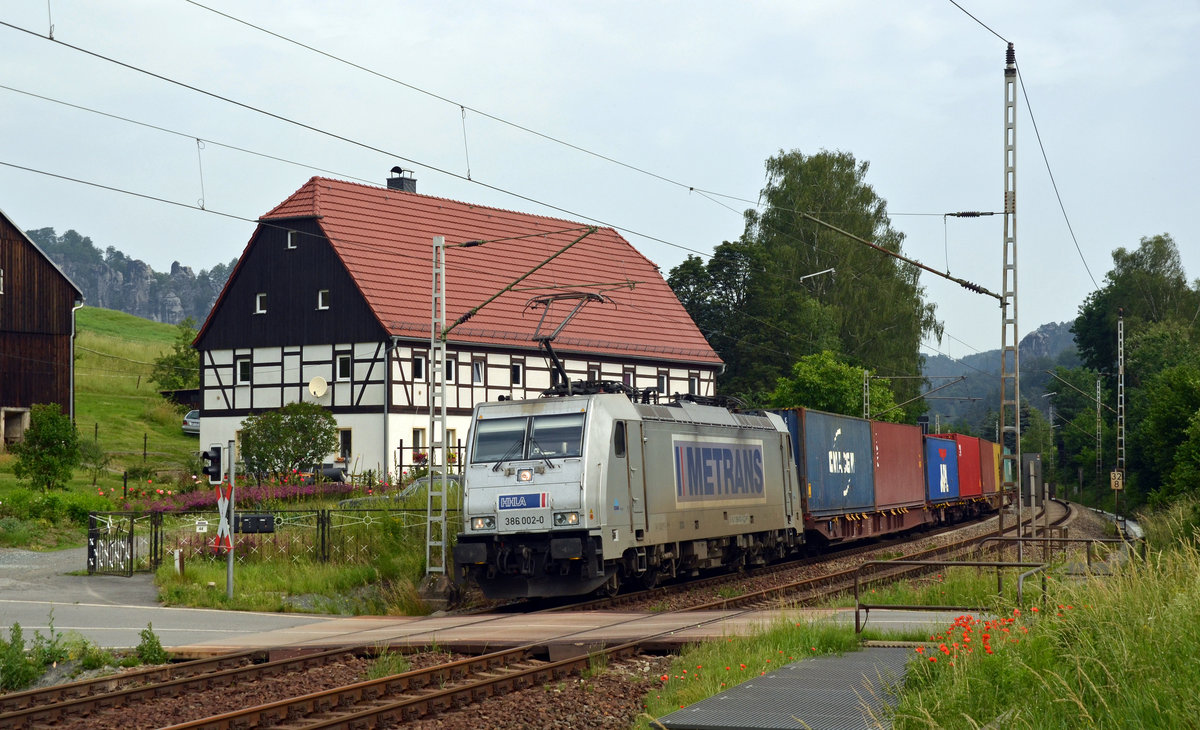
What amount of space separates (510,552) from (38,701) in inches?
309

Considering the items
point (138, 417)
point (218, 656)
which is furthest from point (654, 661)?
point (138, 417)

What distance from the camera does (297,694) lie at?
12727mm

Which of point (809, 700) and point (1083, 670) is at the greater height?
point (1083, 670)

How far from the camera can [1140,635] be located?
8422 mm

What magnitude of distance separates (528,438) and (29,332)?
35765 mm

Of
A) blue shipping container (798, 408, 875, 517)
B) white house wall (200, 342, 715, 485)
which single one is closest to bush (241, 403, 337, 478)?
white house wall (200, 342, 715, 485)

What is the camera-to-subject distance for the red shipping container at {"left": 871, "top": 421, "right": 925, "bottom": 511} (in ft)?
110

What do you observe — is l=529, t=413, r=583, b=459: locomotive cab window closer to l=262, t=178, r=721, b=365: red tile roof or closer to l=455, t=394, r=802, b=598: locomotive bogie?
l=455, t=394, r=802, b=598: locomotive bogie

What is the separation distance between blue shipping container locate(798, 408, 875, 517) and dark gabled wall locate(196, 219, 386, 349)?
61.9 feet

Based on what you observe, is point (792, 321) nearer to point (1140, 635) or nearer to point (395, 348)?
point (395, 348)

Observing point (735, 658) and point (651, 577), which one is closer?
point (735, 658)

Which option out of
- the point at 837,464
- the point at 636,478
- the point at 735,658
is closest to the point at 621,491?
the point at 636,478

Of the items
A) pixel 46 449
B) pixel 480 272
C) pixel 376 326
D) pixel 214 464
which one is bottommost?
pixel 214 464

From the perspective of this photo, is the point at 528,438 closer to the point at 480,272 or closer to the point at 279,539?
the point at 279,539
